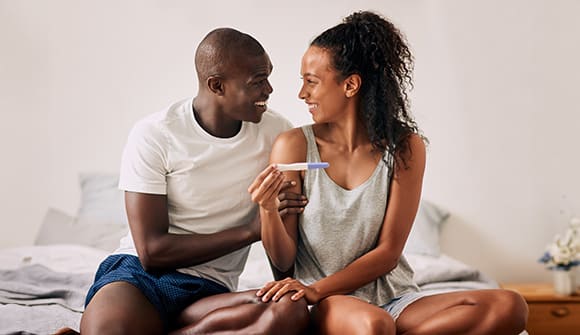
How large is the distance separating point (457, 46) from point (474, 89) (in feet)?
Result: 0.69

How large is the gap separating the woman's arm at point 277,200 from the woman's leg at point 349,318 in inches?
6.4

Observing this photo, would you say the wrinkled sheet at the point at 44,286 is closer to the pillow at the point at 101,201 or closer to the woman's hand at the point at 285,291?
the pillow at the point at 101,201

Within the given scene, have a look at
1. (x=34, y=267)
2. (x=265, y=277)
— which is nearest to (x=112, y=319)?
(x=34, y=267)

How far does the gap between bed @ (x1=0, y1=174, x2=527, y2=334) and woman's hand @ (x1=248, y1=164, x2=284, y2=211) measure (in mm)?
697

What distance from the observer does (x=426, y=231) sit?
340 cm

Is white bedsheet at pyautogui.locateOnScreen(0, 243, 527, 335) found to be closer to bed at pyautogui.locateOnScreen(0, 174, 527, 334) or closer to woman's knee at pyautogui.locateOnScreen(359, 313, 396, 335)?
bed at pyautogui.locateOnScreen(0, 174, 527, 334)

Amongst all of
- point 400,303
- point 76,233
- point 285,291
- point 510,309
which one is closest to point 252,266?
point 76,233

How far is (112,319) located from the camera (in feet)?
5.60

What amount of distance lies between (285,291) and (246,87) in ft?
1.81

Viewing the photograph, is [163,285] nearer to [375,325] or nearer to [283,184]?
[283,184]

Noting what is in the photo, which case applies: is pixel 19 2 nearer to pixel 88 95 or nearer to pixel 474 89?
pixel 88 95

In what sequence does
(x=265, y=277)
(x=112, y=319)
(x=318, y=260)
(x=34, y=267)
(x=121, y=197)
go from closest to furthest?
(x=112, y=319) → (x=318, y=260) → (x=34, y=267) → (x=265, y=277) → (x=121, y=197)

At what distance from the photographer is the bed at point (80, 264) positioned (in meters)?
2.23

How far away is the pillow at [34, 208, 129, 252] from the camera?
3.26 meters
